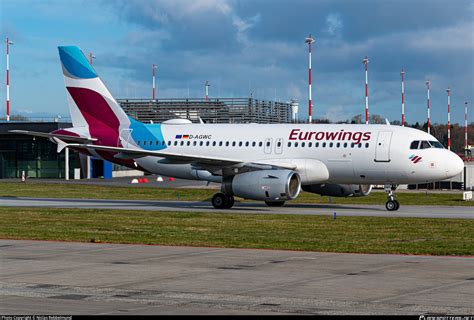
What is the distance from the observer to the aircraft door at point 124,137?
4316cm

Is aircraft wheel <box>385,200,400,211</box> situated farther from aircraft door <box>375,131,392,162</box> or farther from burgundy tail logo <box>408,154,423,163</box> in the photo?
burgundy tail logo <box>408,154,423,163</box>

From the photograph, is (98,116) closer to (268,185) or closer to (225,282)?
(268,185)

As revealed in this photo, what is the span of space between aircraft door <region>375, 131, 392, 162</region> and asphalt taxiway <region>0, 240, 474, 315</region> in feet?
56.4

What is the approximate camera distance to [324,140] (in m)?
39.1

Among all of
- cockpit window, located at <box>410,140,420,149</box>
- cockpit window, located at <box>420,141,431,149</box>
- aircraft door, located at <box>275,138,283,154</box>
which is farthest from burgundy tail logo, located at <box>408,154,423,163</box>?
aircraft door, located at <box>275,138,283,154</box>

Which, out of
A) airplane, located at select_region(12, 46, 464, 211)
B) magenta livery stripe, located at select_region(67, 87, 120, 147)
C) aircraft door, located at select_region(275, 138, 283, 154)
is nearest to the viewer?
airplane, located at select_region(12, 46, 464, 211)

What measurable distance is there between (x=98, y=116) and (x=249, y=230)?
1830 centimetres

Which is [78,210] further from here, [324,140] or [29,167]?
[29,167]

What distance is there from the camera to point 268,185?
122 feet

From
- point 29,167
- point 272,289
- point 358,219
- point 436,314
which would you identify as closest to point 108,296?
point 272,289

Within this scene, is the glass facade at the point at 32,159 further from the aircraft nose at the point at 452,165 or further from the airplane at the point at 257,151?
the aircraft nose at the point at 452,165

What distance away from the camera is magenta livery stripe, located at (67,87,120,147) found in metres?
43.4

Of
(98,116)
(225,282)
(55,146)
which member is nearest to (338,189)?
(98,116)

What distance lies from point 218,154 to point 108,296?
26892 mm
